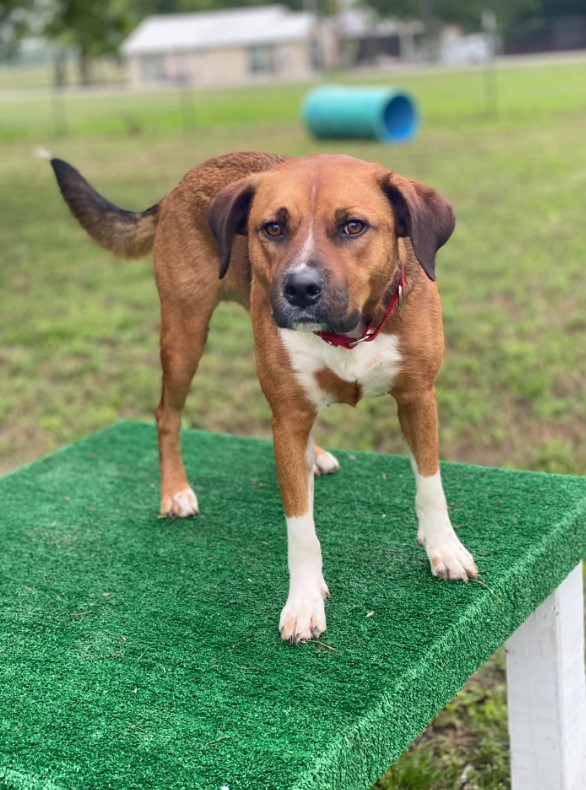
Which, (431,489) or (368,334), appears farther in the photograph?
(431,489)

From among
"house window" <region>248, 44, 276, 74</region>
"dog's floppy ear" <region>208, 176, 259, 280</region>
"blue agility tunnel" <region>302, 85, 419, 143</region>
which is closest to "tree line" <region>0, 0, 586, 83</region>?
"blue agility tunnel" <region>302, 85, 419, 143</region>

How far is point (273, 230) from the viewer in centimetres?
275

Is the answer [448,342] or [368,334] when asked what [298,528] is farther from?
[448,342]

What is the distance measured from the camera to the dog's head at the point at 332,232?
2547mm

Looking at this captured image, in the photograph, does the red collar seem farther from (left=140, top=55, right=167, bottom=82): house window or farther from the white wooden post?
(left=140, top=55, right=167, bottom=82): house window

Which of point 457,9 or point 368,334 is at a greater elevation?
point 457,9

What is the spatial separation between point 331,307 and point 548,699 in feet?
5.47

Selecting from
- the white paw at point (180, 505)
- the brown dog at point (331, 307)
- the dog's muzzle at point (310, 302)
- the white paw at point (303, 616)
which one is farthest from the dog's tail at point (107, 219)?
the white paw at point (303, 616)

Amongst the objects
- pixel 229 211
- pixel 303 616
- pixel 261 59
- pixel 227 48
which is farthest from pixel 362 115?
pixel 261 59

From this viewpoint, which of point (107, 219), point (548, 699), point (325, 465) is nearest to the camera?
point (548, 699)

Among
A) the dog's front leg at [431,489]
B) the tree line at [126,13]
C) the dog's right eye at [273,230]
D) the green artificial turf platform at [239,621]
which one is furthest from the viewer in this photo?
the tree line at [126,13]

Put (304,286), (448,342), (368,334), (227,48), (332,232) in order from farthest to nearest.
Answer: (227,48), (448,342), (368,334), (332,232), (304,286)

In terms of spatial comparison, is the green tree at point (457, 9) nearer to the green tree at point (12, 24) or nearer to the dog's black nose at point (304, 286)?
the green tree at point (12, 24)

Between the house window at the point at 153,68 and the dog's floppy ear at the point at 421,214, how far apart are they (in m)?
73.9
